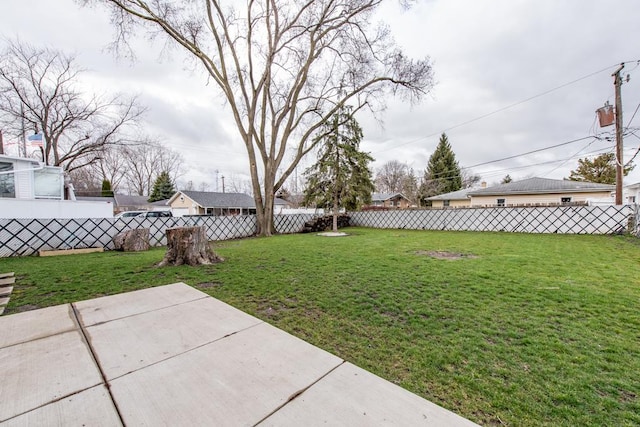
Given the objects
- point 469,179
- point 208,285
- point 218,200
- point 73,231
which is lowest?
point 208,285

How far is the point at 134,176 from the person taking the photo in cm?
3253

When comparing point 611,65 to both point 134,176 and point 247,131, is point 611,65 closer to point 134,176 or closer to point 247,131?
point 247,131

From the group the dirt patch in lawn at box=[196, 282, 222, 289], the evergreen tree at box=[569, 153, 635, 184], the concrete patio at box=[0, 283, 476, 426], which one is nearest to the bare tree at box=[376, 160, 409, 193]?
the evergreen tree at box=[569, 153, 635, 184]

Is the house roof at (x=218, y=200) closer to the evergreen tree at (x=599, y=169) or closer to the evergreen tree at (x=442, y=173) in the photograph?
the evergreen tree at (x=442, y=173)

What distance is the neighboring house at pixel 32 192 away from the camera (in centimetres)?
797

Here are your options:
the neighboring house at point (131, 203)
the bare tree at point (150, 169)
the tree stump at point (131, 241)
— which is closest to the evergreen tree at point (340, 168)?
the tree stump at point (131, 241)

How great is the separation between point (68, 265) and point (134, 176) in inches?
1336

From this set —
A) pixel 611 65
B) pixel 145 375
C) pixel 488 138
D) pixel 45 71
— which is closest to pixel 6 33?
pixel 45 71

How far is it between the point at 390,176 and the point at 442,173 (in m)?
12.5

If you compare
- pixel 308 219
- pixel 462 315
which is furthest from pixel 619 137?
pixel 308 219

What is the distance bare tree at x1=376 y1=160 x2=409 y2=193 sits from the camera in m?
38.4

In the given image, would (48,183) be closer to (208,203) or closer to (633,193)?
(208,203)

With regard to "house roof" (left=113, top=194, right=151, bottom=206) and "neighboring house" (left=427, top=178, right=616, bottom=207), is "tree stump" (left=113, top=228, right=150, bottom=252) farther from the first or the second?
"house roof" (left=113, top=194, right=151, bottom=206)

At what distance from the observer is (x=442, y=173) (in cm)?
2705
